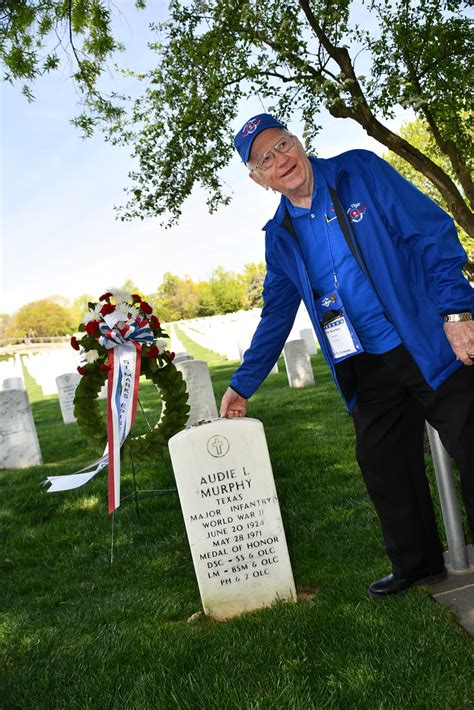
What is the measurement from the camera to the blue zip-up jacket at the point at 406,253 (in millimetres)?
2701

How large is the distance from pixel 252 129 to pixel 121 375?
2.98 metres

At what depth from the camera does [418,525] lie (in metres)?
3.45

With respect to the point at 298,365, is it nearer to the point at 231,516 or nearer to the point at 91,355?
the point at 91,355

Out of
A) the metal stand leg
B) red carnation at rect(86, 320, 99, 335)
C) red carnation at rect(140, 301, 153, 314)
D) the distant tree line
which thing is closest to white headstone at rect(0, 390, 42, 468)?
red carnation at rect(86, 320, 99, 335)

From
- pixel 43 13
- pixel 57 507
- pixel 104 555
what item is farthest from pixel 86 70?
pixel 104 555

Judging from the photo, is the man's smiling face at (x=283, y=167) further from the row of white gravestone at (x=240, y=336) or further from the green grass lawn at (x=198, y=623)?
the row of white gravestone at (x=240, y=336)

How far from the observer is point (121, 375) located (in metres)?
5.52

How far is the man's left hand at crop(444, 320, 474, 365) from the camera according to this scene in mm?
2641

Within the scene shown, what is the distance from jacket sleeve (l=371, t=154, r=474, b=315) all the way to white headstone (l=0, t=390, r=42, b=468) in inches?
272

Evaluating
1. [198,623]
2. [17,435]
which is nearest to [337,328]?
[198,623]

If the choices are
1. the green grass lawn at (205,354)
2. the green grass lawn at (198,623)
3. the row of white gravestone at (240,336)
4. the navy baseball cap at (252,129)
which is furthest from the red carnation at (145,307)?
the green grass lawn at (205,354)

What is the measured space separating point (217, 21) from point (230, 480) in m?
5.45

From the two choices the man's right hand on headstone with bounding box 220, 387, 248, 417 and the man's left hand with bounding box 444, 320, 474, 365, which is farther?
the man's right hand on headstone with bounding box 220, 387, 248, 417

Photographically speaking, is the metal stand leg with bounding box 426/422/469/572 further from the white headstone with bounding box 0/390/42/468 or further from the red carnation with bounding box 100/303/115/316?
the white headstone with bounding box 0/390/42/468
